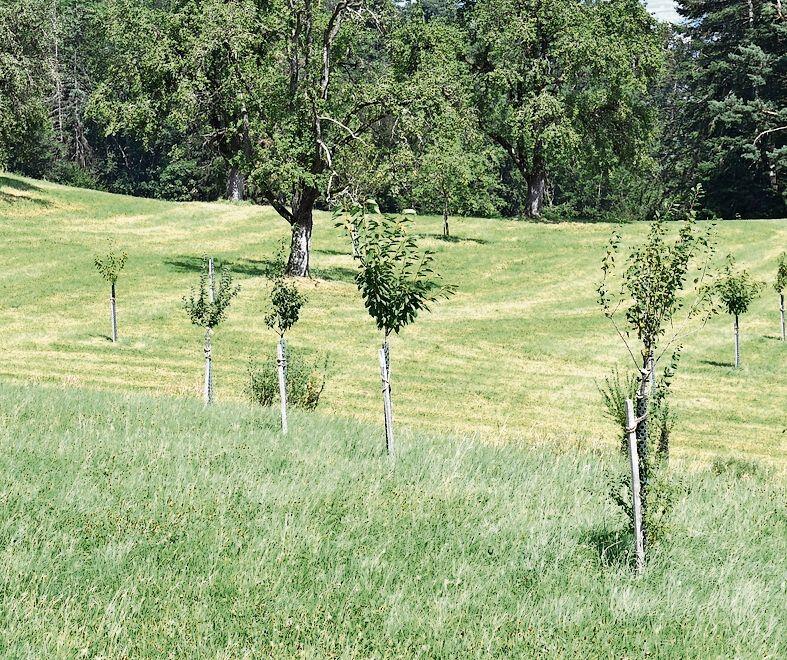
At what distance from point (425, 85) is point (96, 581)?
31369 mm

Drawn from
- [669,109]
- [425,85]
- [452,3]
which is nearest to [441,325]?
[425,85]

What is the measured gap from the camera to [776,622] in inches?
342

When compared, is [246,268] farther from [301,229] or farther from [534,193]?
[534,193]

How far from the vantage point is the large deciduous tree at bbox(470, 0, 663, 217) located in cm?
5603

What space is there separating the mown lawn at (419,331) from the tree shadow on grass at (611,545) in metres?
5.15

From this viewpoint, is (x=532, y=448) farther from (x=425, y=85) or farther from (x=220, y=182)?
(x=220, y=182)

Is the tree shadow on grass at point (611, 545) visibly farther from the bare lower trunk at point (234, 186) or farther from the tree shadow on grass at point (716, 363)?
the bare lower trunk at point (234, 186)

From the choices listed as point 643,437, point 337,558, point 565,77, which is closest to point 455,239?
point 565,77

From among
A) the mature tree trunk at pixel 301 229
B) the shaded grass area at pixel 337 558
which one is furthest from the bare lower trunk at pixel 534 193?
the shaded grass area at pixel 337 558

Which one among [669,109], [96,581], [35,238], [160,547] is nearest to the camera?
[96,581]

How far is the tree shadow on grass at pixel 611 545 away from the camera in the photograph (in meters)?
9.66

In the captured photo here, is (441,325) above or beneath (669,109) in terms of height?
beneath

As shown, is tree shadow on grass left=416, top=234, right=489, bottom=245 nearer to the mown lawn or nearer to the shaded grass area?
the mown lawn

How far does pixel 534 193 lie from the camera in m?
62.4
